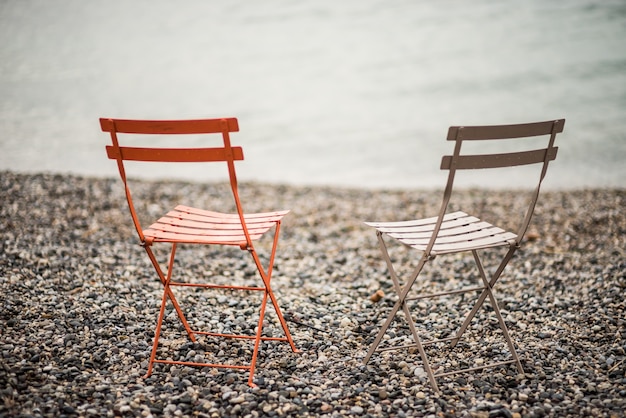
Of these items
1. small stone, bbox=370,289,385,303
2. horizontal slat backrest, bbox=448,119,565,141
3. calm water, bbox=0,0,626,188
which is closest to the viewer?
horizontal slat backrest, bbox=448,119,565,141

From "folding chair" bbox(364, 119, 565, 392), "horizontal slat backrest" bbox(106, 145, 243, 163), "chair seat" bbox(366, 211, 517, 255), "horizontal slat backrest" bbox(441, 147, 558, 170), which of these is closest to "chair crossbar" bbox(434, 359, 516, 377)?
"folding chair" bbox(364, 119, 565, 392)

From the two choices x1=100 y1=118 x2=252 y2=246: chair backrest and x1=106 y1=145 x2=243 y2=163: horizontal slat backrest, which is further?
x1=106 y1=145 x2=243 y2=163: horizontal slat backrest

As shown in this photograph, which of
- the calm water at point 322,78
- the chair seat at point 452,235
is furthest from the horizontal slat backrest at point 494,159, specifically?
the calm water at point 322,78

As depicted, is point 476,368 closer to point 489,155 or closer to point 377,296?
point 489,155

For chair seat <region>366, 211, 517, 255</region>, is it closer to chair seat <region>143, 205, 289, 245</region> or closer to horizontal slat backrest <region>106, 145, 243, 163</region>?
chair seat <region>143, 205, 289, 245</region>

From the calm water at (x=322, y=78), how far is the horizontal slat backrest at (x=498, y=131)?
782 cm

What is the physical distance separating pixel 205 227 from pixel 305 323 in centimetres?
127

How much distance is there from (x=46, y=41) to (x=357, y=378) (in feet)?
75.9

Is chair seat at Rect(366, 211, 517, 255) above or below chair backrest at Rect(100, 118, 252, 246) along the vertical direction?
below

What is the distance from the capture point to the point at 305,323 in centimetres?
446

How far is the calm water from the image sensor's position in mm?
12703

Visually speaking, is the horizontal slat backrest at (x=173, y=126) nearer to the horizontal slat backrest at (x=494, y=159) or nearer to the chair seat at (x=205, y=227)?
the chair seat at (x=205, y=227)

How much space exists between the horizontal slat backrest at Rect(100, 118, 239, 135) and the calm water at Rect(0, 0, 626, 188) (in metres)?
7.98

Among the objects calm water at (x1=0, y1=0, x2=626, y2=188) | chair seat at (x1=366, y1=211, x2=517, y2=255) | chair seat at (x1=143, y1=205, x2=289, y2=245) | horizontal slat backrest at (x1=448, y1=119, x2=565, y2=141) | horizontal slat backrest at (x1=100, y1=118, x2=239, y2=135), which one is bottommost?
chair seat at (x1=366, y1=211, x2=517, y2=255)
